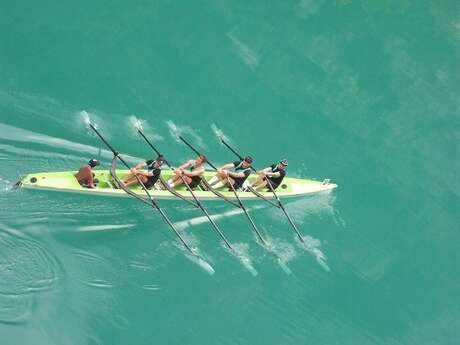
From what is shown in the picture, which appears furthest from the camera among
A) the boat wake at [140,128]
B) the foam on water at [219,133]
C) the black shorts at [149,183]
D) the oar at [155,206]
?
the foam on water at [219,133]

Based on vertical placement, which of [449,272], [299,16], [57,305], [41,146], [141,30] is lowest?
[57,305]

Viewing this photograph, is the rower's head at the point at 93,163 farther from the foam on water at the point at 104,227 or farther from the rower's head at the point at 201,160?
the rower's head at the point at 201,160

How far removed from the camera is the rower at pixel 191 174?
2447 cm

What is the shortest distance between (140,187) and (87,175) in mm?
1884

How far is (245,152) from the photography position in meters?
26.9

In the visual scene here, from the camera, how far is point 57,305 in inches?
872

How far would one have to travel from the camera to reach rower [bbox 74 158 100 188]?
2309 cm

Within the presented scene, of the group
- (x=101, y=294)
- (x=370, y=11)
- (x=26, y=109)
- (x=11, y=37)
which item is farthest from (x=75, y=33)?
(x=370, y=11)

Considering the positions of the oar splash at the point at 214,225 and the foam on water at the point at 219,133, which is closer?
the oar splash at the point at 214,225

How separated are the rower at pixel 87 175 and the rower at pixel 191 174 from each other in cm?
265

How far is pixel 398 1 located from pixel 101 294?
57.5 feet

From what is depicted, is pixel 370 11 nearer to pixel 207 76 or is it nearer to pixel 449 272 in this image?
pixel 207 76

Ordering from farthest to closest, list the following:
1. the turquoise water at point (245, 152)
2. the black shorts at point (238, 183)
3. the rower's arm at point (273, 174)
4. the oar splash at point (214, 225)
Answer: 1. the rower's arm at point (273, 174)
2. the black shorts at point (238, 183)
3. the oar splash at point (214, 225)
4. the turquoise water at point (245, 152)

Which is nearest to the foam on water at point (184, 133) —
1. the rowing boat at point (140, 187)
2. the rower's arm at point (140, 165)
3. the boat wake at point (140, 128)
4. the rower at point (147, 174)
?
the boat wake at point (140, 128)
